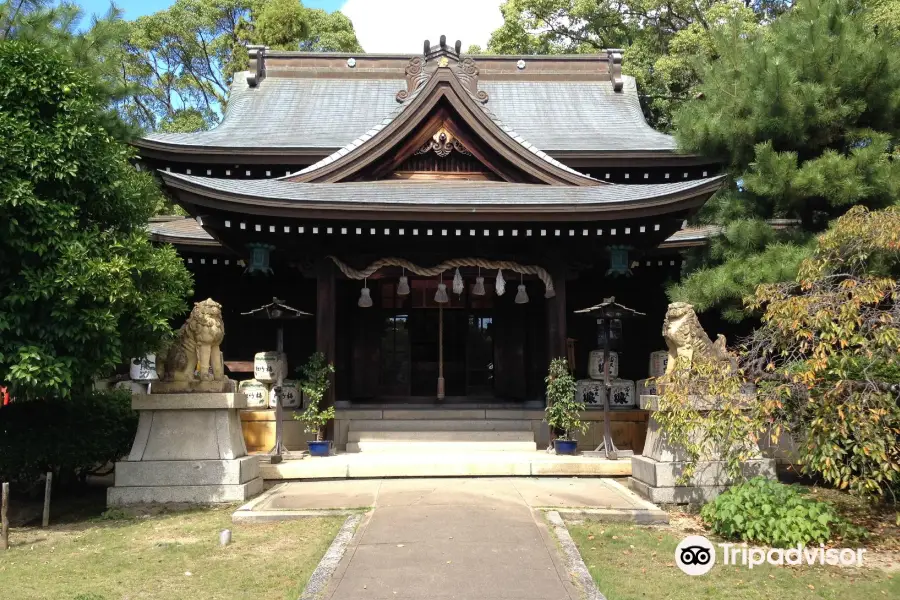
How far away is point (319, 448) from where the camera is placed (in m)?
10.4

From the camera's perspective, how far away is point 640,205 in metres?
9.97

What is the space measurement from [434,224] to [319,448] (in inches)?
153

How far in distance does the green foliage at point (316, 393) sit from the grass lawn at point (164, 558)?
2.63m

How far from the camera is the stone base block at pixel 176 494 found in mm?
8102

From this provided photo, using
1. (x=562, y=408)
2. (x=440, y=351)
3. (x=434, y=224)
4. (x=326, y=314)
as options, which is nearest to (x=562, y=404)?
(x=562, y=408)

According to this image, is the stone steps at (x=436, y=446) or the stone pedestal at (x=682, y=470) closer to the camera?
the stone pedestal at (x=682, y=470)

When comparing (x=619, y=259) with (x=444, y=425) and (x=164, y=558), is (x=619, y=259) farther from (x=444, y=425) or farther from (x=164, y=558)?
(x=164, y=558)

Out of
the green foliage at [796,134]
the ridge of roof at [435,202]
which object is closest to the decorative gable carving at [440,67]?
the ridge of roof at [435,202]

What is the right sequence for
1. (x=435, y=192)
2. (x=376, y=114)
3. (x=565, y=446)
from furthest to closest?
(x=376, y=114)
(x=435, y=192)
(x=565, y=446)

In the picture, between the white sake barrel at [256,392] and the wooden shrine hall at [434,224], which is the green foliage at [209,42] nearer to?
the wooden shrine hall at [434,224]

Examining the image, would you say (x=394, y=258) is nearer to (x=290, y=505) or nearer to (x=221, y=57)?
(x=290, y=505)

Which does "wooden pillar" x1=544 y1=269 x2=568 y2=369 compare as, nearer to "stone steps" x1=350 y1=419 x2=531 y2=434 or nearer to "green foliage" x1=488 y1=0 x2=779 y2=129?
"stone steps" x1=350 y1=419 x2=531 y2=434

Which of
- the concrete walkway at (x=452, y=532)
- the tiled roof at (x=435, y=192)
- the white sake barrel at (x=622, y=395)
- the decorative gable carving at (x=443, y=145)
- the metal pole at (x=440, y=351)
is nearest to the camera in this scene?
the concrete walkway at (x=452, y=532)

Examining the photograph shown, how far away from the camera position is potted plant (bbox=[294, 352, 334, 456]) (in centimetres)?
1032
